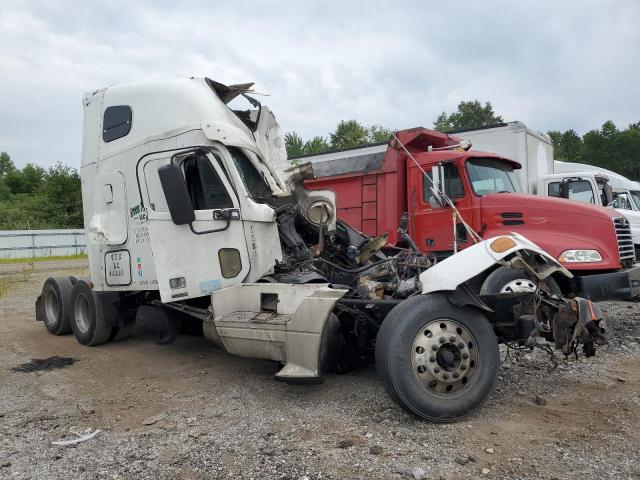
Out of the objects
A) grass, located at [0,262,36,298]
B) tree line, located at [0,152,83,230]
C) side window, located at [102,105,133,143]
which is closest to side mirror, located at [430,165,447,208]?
side window, located at [102,105,133,143]

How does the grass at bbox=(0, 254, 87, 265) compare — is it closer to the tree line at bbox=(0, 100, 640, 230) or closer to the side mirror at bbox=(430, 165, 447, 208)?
the tree line at bbox=(0, 100, 640, 230)

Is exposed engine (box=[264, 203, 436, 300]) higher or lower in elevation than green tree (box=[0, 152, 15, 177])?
lower

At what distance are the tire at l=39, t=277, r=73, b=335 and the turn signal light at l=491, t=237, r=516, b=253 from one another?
244 inches

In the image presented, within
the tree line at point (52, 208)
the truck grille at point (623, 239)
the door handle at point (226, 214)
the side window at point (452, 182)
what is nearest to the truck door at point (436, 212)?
the side window at point (452, 182)

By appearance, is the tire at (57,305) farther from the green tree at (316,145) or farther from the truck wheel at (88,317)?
the green tree at (316,145)

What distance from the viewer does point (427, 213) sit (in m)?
8.04

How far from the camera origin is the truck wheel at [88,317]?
6805 millimetres

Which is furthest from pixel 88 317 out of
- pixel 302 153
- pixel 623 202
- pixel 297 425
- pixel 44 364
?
pixel 302 153

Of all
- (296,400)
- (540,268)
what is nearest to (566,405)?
(540,268)

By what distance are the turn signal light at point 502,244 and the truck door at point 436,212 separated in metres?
3.42

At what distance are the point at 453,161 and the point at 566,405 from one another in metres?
4.30

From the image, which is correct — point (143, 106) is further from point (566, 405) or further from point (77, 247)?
point (77, 247)

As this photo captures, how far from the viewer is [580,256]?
6.79 meters

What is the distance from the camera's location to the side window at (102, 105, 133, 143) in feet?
20.0
